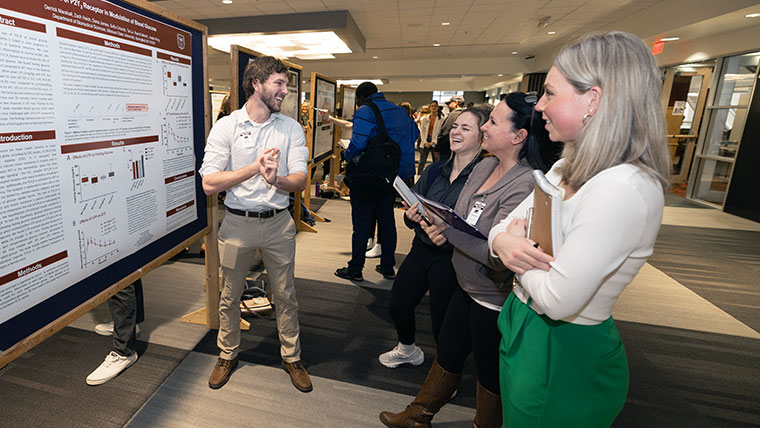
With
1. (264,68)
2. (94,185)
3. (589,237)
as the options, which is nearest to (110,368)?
(94,185)

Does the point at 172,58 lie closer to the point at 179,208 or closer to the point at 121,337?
the point at 179,208

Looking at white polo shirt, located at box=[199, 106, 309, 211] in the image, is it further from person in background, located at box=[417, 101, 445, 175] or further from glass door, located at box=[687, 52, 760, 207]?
glass door, located at box=[687, 52, 760, 207]

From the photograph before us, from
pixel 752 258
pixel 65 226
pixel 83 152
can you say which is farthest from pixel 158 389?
pixel 752 258

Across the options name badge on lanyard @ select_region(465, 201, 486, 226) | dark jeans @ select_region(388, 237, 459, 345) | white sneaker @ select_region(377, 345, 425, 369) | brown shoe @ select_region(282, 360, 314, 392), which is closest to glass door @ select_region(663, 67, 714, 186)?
white sneaker @ select_region(377, 345, 425, 369)

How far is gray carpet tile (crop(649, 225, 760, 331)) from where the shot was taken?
3.43m

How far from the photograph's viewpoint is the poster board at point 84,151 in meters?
1.12

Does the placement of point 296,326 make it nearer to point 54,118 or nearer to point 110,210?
point 110,210

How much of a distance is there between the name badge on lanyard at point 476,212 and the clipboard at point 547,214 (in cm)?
57

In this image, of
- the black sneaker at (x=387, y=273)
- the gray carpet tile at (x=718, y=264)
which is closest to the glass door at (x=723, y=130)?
the gray carpet tile at (x=718, y=264)

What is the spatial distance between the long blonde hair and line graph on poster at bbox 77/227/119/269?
1.69 meters

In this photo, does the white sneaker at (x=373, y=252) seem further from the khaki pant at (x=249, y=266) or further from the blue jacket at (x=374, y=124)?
the khaki pant at (x=249, y=266)

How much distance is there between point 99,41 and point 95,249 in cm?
78

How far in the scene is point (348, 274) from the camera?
3.52 metres

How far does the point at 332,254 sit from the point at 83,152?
2.90 m
